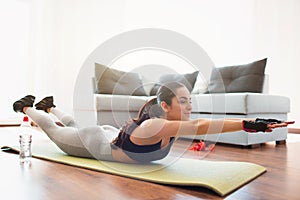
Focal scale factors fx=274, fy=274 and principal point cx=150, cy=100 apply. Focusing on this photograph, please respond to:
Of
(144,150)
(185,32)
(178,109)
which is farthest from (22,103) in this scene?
(185,32)

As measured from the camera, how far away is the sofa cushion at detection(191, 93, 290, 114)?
6.94 feet

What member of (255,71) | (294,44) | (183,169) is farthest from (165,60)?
(294,44)

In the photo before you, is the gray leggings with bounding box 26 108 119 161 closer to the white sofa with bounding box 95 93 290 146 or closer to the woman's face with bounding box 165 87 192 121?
the woman's face with bounding box 165 87 192 121

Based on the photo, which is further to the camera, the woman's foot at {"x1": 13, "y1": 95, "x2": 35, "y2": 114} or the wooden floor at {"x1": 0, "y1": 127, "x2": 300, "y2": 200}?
the woman's foot at {"x1": 13, "y1": 95, "x2": 35, "y2": 114}

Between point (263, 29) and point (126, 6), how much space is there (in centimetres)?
255

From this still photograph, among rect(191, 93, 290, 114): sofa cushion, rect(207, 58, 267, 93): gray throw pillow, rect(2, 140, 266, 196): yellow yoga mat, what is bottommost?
rect(2, 140, 266, 196): yellow yoga mat

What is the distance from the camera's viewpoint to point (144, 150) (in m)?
1.19

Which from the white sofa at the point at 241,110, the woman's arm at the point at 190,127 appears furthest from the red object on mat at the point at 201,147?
the woman's arm at the point at 190,127

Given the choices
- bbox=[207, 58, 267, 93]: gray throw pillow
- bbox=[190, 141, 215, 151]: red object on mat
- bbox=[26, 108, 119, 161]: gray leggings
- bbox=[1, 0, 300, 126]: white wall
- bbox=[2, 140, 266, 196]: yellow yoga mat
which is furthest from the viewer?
bbox=[1, 0, 300, 126]: white wall

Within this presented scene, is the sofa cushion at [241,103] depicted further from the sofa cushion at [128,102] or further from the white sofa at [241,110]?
the sofa cushion at [128,102]

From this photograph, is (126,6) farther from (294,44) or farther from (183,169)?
(183,169)

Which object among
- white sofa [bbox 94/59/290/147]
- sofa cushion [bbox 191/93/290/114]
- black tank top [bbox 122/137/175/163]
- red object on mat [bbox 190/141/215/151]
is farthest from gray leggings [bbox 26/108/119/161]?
sofa cushion [bbox 191/93/290/114]

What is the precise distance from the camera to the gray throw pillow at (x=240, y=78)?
8.08 feet

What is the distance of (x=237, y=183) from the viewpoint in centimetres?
100
